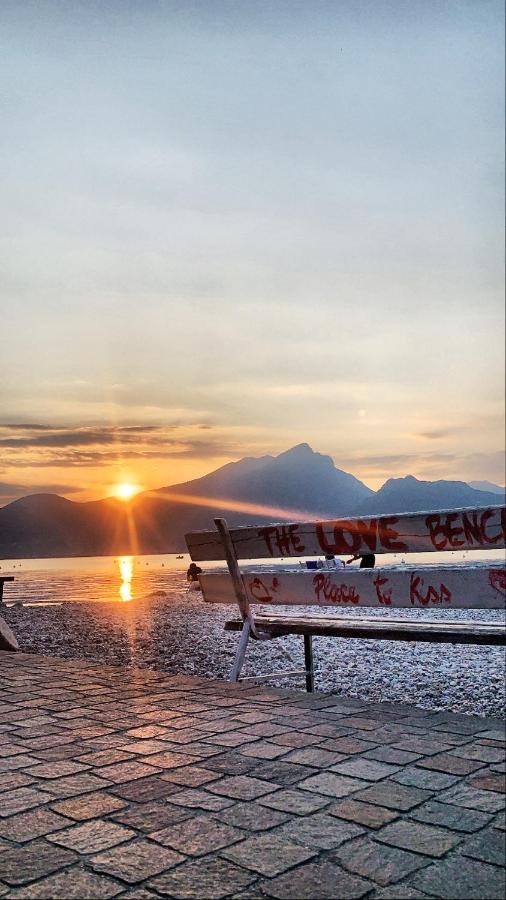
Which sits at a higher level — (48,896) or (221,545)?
(221,545)

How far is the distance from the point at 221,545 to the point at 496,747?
2.61 meters

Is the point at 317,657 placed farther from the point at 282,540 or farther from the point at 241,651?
the point at 282,540

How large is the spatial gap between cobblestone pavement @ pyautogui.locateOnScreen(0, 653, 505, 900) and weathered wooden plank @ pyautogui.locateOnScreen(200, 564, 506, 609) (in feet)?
2.18

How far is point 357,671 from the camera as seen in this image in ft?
30.8

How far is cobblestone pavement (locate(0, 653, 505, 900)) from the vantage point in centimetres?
253

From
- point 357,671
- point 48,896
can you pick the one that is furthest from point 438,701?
point 48,896

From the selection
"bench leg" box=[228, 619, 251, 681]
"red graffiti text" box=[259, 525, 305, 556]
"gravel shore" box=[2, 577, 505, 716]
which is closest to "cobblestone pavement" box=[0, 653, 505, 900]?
"bench leg" box=[228, 619, 251, 681]

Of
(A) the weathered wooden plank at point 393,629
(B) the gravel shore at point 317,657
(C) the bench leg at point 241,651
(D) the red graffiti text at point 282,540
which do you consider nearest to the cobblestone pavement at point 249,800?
(A) the weathered wooden plank at point 393,629

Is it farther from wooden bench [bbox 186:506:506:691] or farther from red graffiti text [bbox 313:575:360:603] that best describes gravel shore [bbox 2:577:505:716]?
red graffiti text [bbox 313:575:360:603]

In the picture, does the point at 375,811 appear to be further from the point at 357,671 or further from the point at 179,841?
the point at 357,671

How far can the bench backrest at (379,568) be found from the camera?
454cm

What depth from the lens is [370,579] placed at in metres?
5.10

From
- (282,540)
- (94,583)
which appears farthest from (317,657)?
(94,583)

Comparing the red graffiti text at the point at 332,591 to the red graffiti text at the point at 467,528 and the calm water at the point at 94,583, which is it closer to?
the red graffiti text at the point at 467,528
